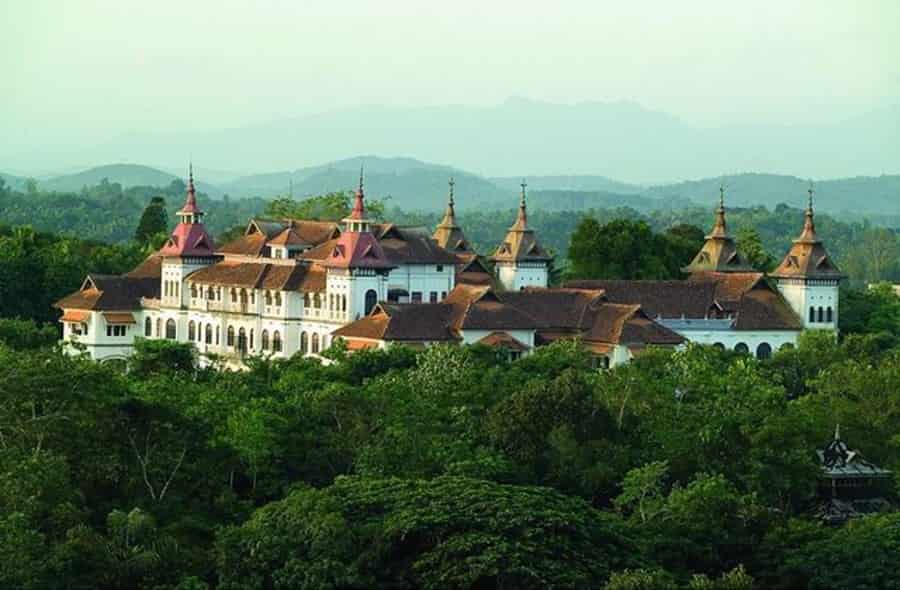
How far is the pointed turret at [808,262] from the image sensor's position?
6475cm

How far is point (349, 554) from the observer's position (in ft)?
113

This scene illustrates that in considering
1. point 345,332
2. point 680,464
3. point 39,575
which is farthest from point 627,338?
point 39,575

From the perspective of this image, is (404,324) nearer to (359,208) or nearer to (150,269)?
(359,208)

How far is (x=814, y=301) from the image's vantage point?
64750mm

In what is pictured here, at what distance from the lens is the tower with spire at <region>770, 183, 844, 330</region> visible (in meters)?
64.6

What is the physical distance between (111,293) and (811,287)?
17.5m

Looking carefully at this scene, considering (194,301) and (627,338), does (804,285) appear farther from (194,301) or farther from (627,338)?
(194,301)

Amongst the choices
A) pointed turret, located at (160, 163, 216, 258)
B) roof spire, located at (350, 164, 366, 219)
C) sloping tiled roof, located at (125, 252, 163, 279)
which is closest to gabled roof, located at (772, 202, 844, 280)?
roof spire, located at (350, 164, 366, 219)

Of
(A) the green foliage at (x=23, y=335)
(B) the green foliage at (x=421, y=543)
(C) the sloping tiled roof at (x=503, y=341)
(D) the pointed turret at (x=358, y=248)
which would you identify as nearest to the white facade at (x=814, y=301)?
(C) the sloping tiled roof at (x=503, y=341)

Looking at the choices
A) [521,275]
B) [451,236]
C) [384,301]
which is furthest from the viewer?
[451,236]

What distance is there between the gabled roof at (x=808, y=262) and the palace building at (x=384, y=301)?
0.05 m

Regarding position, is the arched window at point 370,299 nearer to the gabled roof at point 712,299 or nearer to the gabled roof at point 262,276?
the gabled roof at point 262,276

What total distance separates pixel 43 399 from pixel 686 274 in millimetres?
35384

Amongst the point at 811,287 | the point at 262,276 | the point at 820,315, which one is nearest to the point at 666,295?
the point at 811,287
